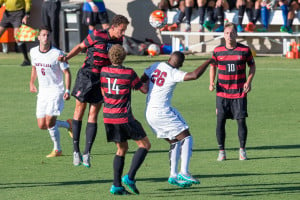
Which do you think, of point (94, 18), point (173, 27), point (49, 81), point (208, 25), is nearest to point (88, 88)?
point (49, 81)

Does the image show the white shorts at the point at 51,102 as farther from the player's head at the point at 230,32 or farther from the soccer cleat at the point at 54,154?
the player's head at the point at 230,32

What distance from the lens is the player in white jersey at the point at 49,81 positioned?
12602mm

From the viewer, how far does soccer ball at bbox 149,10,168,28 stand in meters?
25.7

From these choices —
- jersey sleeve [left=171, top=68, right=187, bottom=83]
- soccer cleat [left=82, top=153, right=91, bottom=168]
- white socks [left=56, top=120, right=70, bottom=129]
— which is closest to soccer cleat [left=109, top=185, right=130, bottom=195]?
jersey sleeve [left=171, top=68, right=187, bottom=83]

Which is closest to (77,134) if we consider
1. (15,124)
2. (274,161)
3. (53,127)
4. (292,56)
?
(53,127)

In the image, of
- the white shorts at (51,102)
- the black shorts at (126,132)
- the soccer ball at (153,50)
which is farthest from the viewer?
the soccer ball at (153,50)

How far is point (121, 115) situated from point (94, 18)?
17956 millimetres

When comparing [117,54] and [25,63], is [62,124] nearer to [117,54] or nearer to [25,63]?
[117,54]

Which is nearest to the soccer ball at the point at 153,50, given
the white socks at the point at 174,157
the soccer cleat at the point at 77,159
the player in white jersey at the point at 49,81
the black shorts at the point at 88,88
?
the player in white jersey at the point at 49,81

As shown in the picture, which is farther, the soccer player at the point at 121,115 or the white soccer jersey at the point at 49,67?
the white soccer jersey at the point at 49,67

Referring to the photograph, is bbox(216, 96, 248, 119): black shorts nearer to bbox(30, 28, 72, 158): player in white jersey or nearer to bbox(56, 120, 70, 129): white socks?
bbox(30, 28, 72, 158): player in white jersey

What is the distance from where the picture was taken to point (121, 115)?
1016cm

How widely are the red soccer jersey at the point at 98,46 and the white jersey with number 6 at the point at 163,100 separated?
1.88 m

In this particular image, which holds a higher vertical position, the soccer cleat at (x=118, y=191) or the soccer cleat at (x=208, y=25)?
the soccer cleat at (x=118, y=191)
